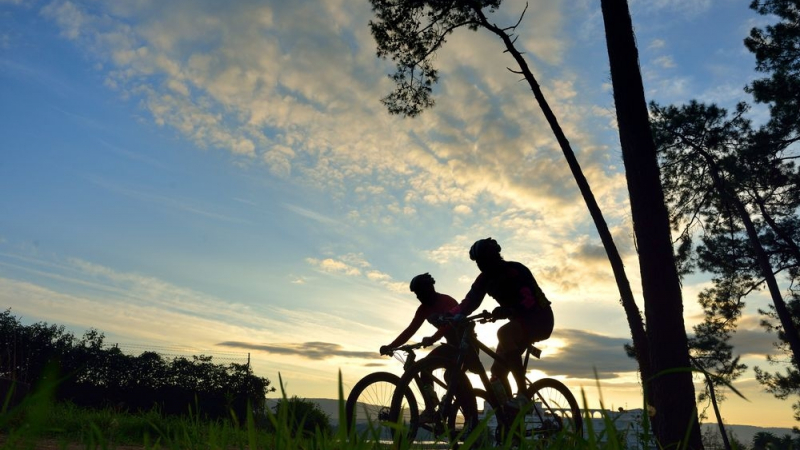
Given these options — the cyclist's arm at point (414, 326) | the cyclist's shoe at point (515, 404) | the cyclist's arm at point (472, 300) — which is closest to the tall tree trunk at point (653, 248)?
the cyclist's shoe at point (515, 404)

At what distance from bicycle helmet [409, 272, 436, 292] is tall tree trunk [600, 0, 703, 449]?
2940 millimetres

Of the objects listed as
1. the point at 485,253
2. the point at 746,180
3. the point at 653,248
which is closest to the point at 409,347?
the point at 485,253

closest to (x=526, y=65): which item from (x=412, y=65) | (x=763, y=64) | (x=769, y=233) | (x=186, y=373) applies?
(x=412, y=65)

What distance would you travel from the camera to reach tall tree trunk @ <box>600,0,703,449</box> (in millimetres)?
7523

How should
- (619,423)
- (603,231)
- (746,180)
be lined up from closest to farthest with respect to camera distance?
1. (619,423)
2. (603,231)
3. (746,180)

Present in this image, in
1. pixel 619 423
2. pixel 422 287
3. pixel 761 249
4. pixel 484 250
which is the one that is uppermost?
pixel 761 249

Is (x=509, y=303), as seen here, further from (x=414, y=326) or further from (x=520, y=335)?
(x=414, y=326)

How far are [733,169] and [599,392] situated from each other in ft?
63.3

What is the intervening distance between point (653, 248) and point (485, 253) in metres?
3.37

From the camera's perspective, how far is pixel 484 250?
552cm

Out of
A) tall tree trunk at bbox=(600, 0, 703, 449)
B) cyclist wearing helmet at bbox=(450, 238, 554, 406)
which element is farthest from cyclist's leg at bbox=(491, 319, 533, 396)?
tall tree trunk at bbox=(600, 0, 703, 449)

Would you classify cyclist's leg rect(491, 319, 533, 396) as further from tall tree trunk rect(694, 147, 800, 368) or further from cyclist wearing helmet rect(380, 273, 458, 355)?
tall tree trunk rect(694, 147, 800, 368)

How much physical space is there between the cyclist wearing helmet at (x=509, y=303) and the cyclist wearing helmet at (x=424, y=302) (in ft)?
2.48

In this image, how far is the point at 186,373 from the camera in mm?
32281
